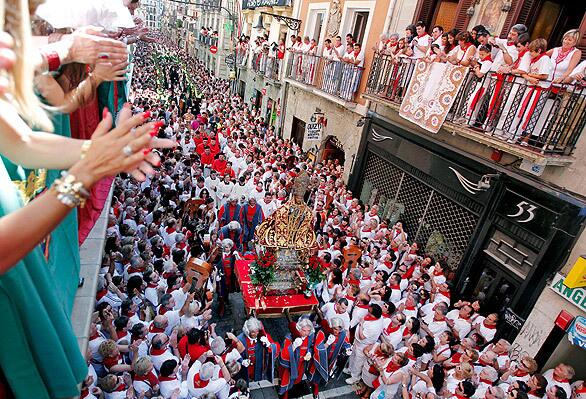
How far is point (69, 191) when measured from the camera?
1.23 meters

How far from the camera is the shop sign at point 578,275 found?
605 centimetres

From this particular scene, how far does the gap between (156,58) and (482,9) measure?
111 ft

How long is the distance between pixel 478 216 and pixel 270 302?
5.33 meters

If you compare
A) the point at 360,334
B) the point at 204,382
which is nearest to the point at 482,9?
the point at 360,334

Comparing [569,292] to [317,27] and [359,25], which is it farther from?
[317,27]

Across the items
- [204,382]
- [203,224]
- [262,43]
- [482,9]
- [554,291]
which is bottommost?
[203,224]

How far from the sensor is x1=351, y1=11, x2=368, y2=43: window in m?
13.3

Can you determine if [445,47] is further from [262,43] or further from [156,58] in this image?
[156,58]

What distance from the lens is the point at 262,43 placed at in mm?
21781

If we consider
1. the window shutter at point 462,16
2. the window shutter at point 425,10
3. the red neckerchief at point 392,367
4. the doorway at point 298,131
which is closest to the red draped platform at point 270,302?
the red neckerchief at point 392,367

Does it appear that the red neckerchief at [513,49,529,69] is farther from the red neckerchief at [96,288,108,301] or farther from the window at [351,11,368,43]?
the red neckerchief at [96,288,108,301]

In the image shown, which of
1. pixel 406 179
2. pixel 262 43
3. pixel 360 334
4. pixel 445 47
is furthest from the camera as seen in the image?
pixel 262 43

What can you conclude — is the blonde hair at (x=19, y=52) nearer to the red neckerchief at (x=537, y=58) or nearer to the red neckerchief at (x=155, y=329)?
the red neckerchief at (x=155, y=329)

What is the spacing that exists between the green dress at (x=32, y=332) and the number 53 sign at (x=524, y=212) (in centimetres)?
799
